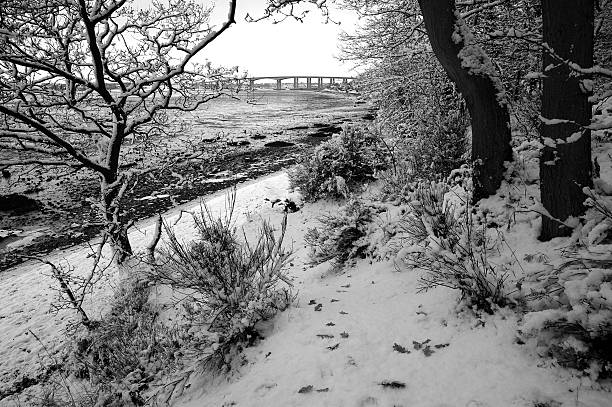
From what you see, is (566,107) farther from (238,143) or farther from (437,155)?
(238,143)

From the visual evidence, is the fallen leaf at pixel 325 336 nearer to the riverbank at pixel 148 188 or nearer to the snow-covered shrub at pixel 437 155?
the snow-covered shrub at pixel 437 155

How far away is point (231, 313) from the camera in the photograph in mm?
3717

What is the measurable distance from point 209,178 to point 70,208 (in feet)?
15.4

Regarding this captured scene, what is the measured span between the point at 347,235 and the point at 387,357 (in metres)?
2.64

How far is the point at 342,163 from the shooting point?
344 inches

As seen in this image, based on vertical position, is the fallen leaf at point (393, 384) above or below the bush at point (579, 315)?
below

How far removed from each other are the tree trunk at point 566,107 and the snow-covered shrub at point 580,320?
898 mm

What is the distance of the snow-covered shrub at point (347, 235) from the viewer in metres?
5.09

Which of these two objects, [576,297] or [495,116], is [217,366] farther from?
[495,116]

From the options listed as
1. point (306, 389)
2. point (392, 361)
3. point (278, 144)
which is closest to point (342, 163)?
point (392, 361)

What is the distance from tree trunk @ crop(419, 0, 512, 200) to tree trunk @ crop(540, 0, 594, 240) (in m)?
0.83

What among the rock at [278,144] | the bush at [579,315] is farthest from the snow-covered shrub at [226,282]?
the rock at [278,144]

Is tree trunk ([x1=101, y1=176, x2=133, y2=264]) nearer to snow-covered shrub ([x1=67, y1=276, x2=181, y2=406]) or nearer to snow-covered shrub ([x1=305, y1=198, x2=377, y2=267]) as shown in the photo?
snow-covered shrub ([x1=67, y1=276, x2=181, y2=406])

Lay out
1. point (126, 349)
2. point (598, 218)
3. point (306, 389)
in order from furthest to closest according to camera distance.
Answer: point (126, 349) → point (598, 218) → point (306, 389)
